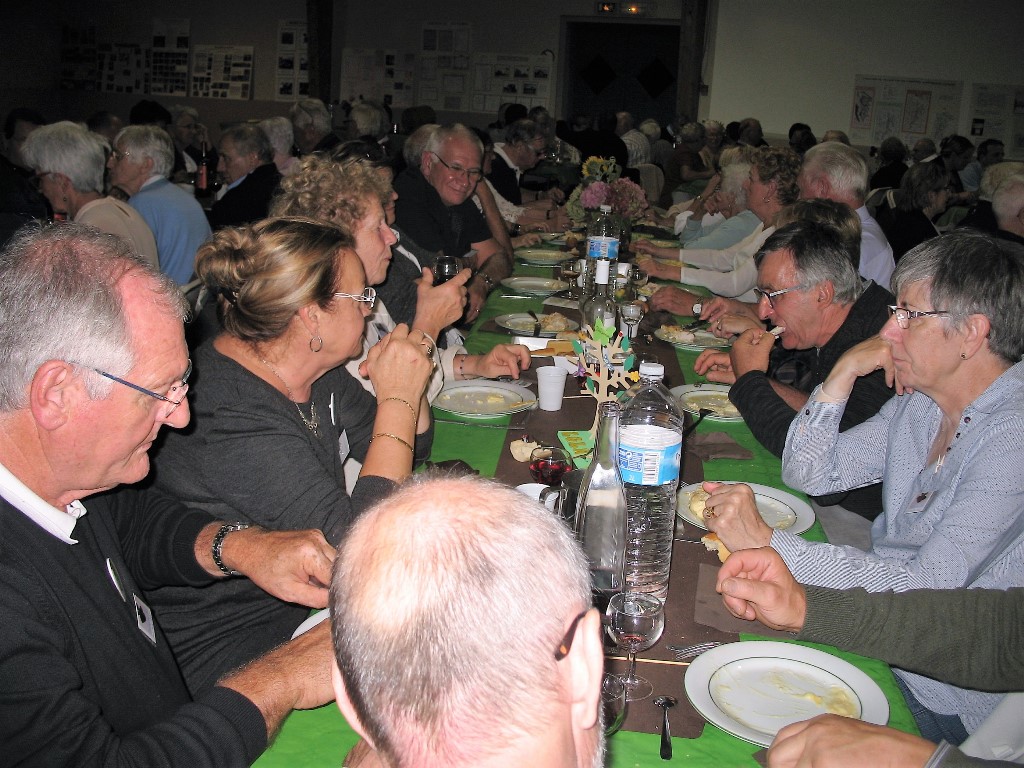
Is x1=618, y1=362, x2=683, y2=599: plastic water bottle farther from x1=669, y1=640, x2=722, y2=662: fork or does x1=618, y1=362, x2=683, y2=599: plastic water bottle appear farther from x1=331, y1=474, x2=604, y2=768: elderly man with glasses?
x1=331, y1=474, x2=604, y2=768: elderly man with glasses

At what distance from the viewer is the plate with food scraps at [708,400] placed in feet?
8.86

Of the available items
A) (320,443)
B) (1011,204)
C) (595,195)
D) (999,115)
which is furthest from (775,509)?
(999,115)

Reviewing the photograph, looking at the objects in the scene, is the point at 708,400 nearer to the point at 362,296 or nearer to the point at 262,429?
the point at 362,296

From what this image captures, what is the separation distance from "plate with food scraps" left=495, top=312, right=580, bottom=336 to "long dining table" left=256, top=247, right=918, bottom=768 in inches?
34.6

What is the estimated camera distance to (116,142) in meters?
4.71

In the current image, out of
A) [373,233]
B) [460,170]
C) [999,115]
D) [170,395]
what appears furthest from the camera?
[999,115]

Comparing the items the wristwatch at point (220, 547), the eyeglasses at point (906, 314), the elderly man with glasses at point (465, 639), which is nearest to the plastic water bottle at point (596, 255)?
the eyeglasses at point (906, 314)

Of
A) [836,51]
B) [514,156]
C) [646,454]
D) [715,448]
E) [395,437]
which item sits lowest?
[715,448]

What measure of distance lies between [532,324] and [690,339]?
2.26 ft

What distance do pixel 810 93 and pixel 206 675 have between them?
462 inches

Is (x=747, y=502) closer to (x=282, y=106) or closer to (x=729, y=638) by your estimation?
(x=729, y=638)

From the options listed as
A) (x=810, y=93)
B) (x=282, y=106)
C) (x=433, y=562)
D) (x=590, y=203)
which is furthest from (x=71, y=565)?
(x=282, y=106)

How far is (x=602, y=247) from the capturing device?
4.05 metres

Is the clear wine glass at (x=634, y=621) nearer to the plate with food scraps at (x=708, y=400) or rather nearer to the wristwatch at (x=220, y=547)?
the wristwatch at (x=220, y=547)
